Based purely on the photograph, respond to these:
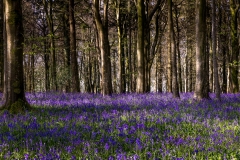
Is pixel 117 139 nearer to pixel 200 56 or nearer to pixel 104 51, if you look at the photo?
pixel 200 56

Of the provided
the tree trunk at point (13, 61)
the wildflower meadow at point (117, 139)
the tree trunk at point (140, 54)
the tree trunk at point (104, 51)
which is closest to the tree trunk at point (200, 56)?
the wildflower meadow at point (117, 139)

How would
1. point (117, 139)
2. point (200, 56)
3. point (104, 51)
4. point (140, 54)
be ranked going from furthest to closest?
1. point (140, 54)
2. point (104, 51)
3. point (200, 56)
4. point (117, 139)

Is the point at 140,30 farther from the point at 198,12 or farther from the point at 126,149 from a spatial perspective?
the point at 126,149

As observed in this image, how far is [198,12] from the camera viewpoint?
Answer: 42.0 ft

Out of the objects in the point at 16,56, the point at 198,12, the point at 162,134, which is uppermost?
the point at 198,12

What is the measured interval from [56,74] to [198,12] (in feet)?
45.3

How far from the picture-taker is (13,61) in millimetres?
9422

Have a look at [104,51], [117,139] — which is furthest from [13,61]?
[104,51]

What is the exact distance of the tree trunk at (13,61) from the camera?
9312mm

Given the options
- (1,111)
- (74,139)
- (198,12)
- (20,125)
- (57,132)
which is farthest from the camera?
(198,12)

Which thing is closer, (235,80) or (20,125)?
(20,125)

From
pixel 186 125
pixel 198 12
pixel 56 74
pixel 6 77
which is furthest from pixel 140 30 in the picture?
pixel 186 125

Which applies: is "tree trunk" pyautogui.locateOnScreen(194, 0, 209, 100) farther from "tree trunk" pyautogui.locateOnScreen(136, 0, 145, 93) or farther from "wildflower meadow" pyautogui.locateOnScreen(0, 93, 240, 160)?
"tree trunk" pyautogui.locateOnScreen(136, 0, 145, 93)

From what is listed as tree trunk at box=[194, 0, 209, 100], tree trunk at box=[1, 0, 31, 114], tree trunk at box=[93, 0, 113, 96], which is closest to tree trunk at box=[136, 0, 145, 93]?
tree trunk at box=[93, 0, 113, 96]
